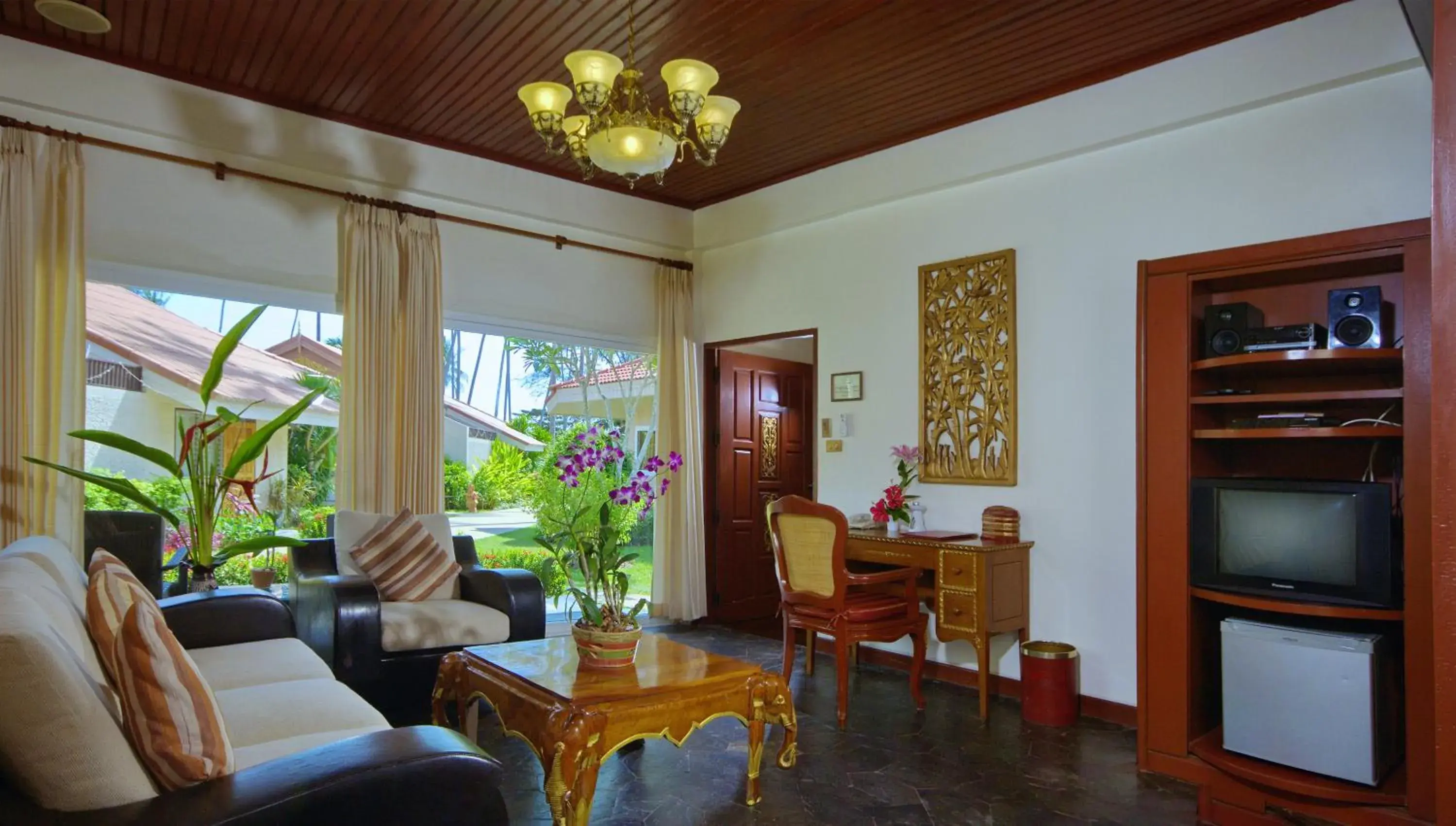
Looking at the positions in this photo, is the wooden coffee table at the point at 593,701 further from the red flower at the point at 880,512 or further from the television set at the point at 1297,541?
the red flower at the point at 880,512

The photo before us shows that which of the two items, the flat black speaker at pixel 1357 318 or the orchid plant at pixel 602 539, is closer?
the orchid plant at pixel 602 539

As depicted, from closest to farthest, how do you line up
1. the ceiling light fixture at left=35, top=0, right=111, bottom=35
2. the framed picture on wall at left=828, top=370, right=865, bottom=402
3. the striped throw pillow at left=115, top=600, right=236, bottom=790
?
the striped throw pillow at left=115, top=600, right=236, bottom=790
the ceiling light fixture at left=35, top=0, right=111, bottom=35
the framed picture on wall at left=828, top=370, right=865, bottom=402

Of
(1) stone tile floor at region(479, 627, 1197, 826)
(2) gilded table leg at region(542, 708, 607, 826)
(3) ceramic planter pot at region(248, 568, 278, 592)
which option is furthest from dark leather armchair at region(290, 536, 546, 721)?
(2) gilded table leg at region(542, 708, 607, 826)

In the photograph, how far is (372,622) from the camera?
3.61 metres

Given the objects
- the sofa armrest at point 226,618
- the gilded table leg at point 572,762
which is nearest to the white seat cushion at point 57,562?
the sofa armrest at point 226,618

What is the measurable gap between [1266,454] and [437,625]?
3.52m

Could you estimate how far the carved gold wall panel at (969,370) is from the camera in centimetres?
461

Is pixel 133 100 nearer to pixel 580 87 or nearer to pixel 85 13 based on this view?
pixel 85 13

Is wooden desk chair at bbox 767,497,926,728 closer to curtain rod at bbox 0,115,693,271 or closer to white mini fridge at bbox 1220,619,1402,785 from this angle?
white mini fridge at bbox 1220,619,1402,785

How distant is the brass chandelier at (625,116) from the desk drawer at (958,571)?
2.17 metres

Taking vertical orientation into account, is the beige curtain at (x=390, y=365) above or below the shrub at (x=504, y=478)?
above

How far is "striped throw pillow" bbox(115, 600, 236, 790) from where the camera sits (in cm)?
153

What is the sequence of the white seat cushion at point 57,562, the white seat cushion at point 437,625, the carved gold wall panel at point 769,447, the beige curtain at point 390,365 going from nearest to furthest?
the white seat cushion at point 57,562, the white seat cushion at point 437,625, the beige curtain at point 390,365, the carved gold wall panel at point 769,447

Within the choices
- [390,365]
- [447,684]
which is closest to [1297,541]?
[447,684]
